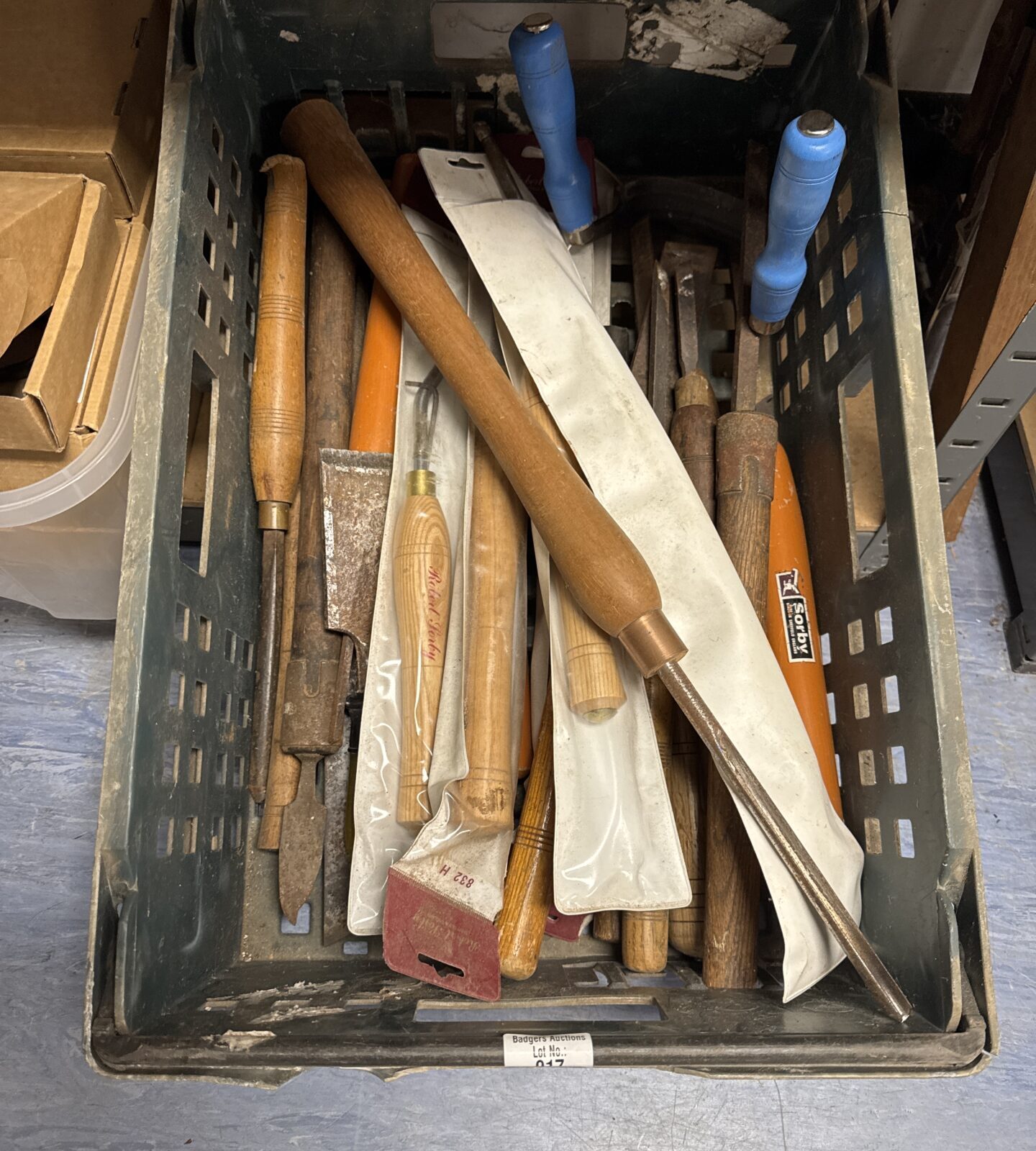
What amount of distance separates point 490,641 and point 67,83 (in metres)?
0.59

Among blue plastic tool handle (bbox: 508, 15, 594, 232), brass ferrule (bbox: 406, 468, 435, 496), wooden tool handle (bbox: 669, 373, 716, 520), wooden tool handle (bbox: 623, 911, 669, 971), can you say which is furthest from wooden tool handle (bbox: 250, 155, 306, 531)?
wooden tool handle (bbox: 623, 911, 669, 971)

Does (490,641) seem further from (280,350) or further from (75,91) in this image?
(75,91)

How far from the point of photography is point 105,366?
0.71 metres

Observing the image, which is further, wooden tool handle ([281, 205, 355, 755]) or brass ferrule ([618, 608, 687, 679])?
wooden tool handle ([281, 205, 355, 755])

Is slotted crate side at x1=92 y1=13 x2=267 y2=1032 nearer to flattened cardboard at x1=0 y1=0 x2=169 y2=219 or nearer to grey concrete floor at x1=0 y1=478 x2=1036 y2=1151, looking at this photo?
flattened cardboard at x1=0 y1=0 x2=169 y2=219

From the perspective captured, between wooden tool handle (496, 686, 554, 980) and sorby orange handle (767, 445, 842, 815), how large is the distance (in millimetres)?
199

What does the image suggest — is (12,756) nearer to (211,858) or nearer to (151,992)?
(211,858)

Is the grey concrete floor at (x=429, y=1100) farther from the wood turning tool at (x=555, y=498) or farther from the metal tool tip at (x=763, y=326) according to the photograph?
the metal tool tip at (x=763, y=326)

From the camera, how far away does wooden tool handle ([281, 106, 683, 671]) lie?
57cm

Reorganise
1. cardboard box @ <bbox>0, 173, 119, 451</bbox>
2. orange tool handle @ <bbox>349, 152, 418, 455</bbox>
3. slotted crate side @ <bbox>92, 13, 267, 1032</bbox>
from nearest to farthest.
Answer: slotted crate side @ <bbox>92, 13, 267, 1032</bbox> < cardboard box @ <bbox>0, 173, 119, 451</bbox> < orange tool handle @ <bbox>349, 152, 418, 455</bbox>

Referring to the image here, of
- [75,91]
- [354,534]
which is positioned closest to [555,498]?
[354,534]

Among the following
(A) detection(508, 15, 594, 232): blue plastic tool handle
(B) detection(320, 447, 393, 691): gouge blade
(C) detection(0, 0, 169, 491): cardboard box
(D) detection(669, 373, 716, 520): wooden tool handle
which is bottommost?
(B) detection(320, 447, 393, 691): gouge blade

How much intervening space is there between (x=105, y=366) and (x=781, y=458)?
0.58 metres

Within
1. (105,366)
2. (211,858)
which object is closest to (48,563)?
(105,366)
